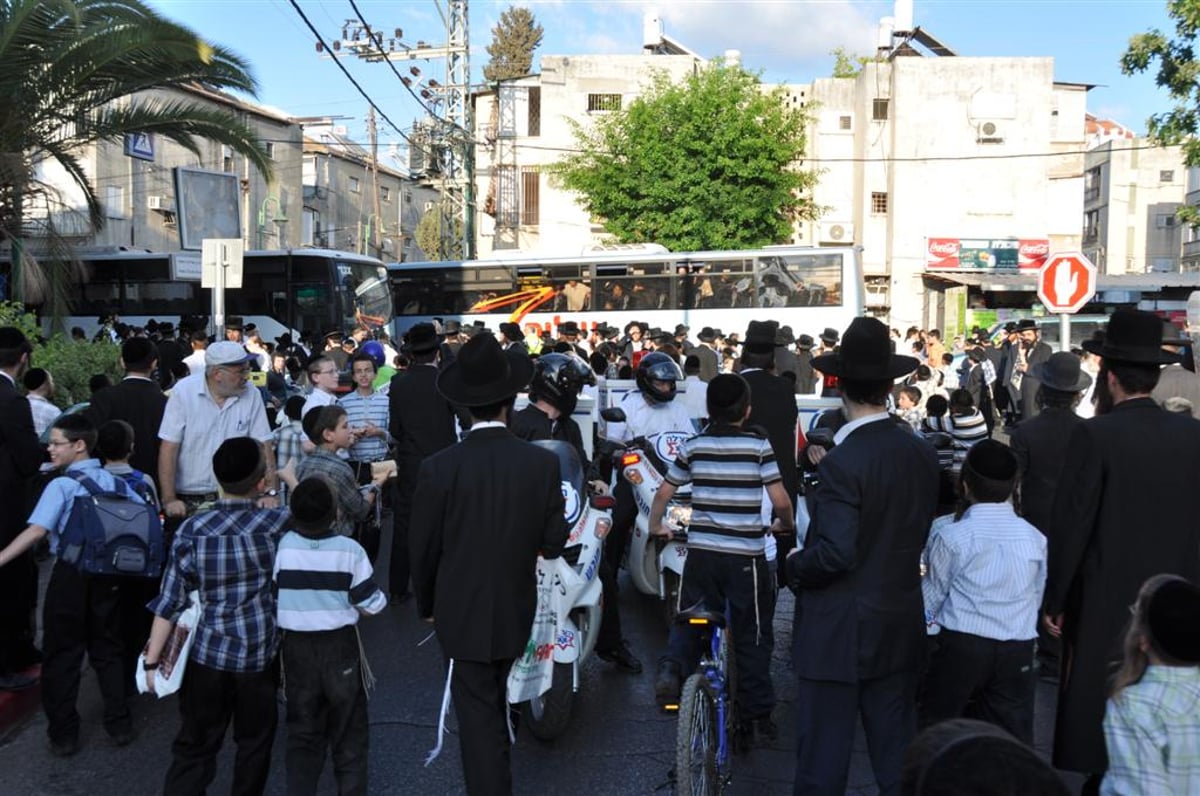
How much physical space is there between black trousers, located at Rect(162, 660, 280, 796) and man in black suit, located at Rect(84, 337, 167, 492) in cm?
288

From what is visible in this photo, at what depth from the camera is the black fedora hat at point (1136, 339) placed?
13.2ft

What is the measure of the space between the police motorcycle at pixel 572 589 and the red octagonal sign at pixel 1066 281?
260 inches

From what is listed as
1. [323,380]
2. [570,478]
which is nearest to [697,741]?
[570,478]

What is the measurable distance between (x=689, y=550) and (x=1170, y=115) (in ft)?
52.0

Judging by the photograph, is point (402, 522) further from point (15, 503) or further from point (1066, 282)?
point (1066, 282)

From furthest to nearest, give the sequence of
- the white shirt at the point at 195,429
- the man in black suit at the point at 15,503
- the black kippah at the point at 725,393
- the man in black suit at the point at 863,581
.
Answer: the white shirt at the point at 195,429, the man in black suit at the point at 15,503, the black kippah at the point at 725,393, the man in black suit at the point at 863,581

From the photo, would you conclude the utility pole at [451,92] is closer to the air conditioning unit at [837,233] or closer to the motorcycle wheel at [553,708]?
the air conditioning unit at [837,233]

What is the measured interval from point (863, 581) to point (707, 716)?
0.98 metres

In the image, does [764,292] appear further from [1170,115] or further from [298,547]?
[298,547]

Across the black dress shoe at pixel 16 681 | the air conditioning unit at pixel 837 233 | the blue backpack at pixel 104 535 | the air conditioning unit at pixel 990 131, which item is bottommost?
the black dress shoe at pixel 16 681

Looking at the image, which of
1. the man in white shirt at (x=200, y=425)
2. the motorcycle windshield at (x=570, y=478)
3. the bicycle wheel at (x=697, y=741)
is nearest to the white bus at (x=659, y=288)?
the man in white shirt at (x=200, y=425)

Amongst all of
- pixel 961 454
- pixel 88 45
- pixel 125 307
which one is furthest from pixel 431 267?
pixel 961 454

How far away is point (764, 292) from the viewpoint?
26.4 m

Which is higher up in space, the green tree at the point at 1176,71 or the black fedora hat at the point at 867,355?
the green tree at the point at 1176,71
